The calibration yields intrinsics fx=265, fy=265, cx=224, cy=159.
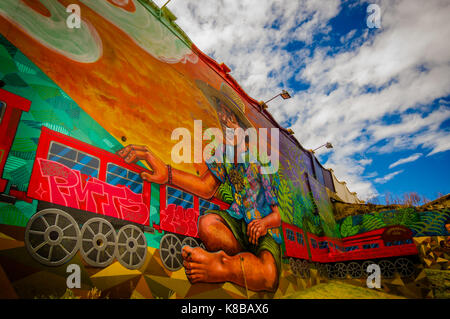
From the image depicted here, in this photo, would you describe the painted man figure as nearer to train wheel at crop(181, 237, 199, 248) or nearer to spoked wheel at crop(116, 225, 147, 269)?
train wheel at crop(181, 237, 199, 248)

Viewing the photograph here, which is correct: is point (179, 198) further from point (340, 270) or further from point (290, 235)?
point (340, 270)

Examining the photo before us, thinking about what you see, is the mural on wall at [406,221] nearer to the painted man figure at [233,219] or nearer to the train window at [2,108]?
the painted man figure at [233,219]

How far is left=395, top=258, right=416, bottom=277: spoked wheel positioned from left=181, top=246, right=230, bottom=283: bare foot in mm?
8707

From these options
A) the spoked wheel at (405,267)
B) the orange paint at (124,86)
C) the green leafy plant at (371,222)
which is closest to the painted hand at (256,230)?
the orange paint at (124,86)

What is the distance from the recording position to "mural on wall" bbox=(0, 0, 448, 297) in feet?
10.3

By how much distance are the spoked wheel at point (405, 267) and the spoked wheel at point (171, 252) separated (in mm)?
9989

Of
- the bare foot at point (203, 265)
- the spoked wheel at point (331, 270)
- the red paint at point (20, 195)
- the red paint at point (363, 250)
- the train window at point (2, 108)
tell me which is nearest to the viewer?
the red paint at point (20, 195)

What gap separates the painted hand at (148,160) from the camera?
425cm

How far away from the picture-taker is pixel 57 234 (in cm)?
309

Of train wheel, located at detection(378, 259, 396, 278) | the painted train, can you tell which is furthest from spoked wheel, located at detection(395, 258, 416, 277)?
the painted train

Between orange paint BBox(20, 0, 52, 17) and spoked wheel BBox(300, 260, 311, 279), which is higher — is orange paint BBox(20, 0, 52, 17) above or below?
above

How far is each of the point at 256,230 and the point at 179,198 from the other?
9.51ft
